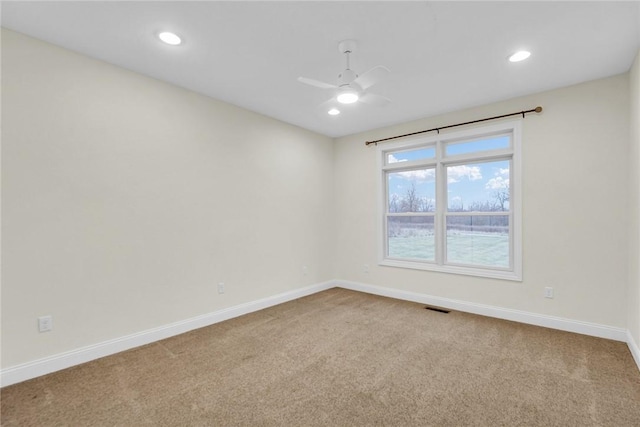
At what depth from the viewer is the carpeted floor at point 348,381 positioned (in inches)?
76.0

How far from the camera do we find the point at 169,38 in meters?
2.43

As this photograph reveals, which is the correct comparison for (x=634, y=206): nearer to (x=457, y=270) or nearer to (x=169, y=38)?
(x=457, y=270)

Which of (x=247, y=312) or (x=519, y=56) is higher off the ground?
(x=519, y=56)

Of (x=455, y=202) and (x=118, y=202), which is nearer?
(x=118, y=202)

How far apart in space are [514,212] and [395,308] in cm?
194

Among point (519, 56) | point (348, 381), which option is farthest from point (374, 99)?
point (348, 381)

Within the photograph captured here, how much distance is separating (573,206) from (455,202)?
1.32 m

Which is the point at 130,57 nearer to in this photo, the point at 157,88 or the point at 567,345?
the point at 157,88

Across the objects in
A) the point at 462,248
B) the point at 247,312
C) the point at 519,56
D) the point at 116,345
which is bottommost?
the point at 247,312

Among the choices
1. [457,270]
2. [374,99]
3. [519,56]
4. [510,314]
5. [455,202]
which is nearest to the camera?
[519,56]

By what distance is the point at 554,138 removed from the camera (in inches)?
134

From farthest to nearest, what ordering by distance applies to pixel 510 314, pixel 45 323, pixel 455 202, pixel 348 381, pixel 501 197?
pixel 455 202 → pixel 501 197 → pixel 510 314 → pixel 45 323 → pixel 348 381

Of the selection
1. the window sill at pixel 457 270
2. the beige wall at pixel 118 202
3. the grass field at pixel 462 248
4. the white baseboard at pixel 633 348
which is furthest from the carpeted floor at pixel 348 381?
the grass field at pixel 462 248

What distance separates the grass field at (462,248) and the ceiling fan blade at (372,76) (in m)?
2.75
